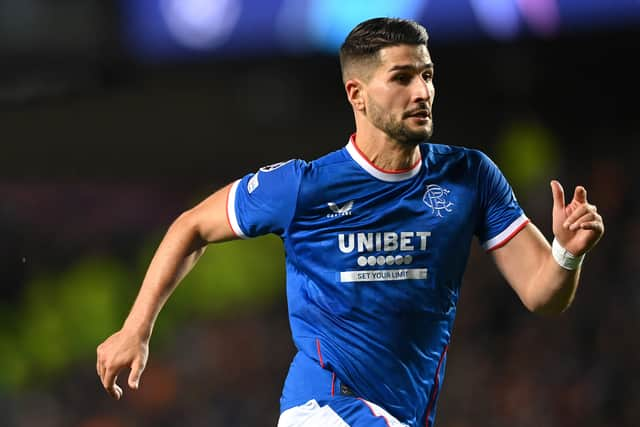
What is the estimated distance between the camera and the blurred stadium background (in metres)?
10.3

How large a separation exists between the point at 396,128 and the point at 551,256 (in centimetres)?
76

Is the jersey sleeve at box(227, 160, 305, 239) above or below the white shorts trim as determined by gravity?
above

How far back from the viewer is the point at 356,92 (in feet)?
13.8

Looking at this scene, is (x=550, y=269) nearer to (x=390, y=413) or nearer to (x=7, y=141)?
(x=390, y=413)

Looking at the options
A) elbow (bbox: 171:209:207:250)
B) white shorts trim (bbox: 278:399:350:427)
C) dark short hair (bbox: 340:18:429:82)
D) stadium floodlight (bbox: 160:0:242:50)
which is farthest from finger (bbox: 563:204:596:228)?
stadium floodlight (bbox: 160:0:242:50)

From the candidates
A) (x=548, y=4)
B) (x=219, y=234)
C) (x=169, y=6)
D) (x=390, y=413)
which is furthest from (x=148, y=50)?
(x=390, y=413)

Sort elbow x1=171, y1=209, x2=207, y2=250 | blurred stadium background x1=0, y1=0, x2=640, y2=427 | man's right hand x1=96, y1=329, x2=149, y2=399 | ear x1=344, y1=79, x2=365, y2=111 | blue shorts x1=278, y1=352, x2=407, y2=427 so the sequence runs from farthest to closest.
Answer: blurred stadium background x1=0, y1=0, x2=640, y2=427 → elbow x1=171, y1=209, x2=207, y2=250 → ear x1=344, y1=79, x2=365, y2=111 → man's right hand x1=96, y1=329, x2=149, y2=399 → blue shorts x1=278, y1=352, x2=407, y2=427

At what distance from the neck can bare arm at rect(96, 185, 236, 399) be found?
0.60 metres

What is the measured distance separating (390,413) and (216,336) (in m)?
9.38

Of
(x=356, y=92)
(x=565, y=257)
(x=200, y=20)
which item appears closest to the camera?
(x=565, y=257)

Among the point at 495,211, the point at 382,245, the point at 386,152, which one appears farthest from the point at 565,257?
the point at 386,152

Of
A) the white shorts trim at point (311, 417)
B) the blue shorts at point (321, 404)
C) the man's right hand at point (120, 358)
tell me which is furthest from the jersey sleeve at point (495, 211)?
the man's right hand at point (120, 358)

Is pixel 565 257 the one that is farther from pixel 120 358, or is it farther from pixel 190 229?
pixel 120 358

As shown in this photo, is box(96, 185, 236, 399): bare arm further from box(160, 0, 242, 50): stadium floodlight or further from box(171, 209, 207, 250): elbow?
Result: box(160, 0, 242, 50): stadium floodlight
